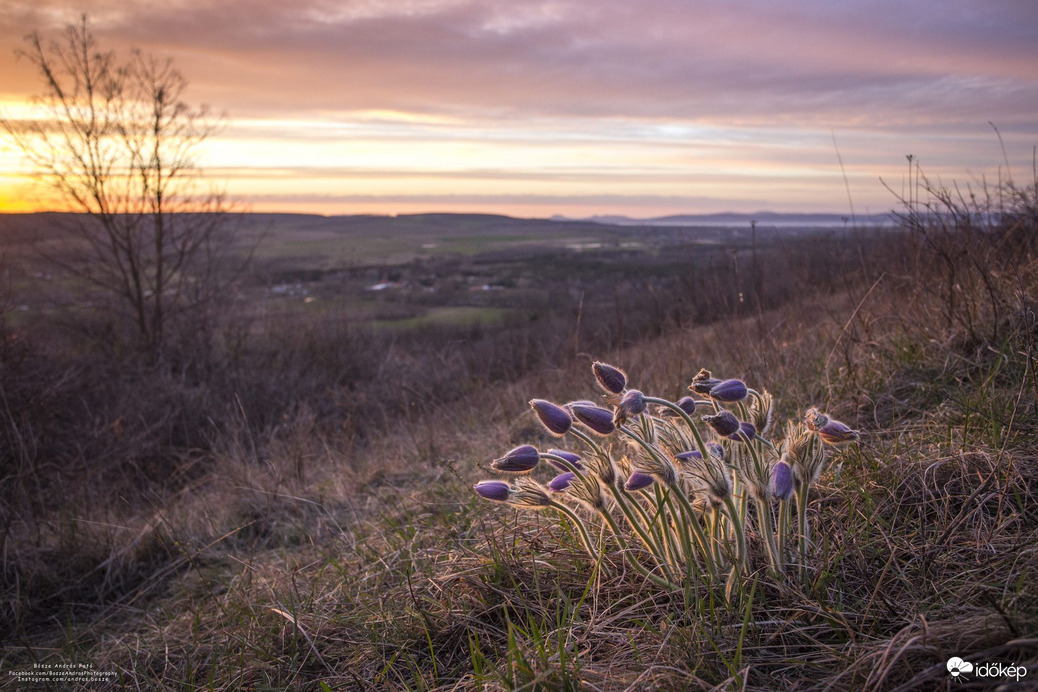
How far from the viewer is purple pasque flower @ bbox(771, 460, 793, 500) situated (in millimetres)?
1572

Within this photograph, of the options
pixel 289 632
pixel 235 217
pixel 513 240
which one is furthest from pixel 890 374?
pixel 513 240

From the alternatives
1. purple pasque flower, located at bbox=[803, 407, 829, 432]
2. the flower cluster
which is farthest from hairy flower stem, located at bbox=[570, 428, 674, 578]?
purple pasque flower, located at bbox=[803, 407, 829, 432]

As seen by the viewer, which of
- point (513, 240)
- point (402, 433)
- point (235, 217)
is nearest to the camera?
point (402, 433)

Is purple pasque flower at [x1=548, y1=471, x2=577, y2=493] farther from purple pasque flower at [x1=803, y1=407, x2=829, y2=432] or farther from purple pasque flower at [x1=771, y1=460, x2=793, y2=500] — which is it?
purple pasque flower at [x1=803, y1=407, x2=829, y2=432]

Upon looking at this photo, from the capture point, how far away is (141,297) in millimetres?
14133

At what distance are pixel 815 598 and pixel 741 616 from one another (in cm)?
21

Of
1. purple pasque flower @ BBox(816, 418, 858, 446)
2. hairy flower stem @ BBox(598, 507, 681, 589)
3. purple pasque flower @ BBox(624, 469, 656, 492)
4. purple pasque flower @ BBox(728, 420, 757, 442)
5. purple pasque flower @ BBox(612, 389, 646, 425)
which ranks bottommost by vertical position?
hairy flower stem @ BBox(598, 507, 681, 589)

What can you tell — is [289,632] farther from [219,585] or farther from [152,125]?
[152,125]

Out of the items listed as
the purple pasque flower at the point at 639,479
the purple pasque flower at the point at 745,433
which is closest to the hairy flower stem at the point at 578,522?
the purple pasque flower at the point at 639,479

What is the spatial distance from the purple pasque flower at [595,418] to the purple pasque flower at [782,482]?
1.41 ft

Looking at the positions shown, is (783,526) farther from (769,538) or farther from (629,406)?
(629,406)

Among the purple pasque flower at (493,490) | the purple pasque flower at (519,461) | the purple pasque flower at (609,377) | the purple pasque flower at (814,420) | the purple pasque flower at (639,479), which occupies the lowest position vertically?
the purple pasque flower at (493,490)

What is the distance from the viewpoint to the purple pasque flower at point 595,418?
1.60m

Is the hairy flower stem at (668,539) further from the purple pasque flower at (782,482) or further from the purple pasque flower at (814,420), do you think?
the purple pasque flower at (814,420)
